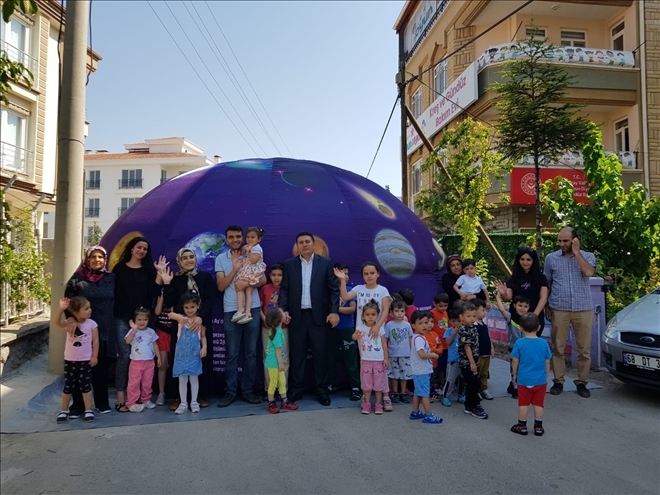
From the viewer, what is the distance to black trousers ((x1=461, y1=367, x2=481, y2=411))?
5441 mm

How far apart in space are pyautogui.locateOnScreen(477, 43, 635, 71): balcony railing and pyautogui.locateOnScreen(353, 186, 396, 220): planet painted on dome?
1259 cm

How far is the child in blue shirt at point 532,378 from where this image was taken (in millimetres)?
4863

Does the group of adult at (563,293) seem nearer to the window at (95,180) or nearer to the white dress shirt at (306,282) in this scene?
the white dress shirt at (306,282)

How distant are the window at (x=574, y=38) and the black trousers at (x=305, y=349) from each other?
19159 millimetres

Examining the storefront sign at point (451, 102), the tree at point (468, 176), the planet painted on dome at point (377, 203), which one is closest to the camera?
the planet painted on dome at point (377, 203)

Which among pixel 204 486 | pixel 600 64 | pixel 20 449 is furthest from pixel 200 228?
pixel 600 64

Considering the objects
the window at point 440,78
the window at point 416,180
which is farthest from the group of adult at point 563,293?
the window at point 416,180

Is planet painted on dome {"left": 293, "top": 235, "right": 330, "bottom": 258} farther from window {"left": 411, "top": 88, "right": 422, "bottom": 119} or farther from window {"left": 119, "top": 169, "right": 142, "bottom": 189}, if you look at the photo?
window {"left": 119, "top": 169, "right": 142, "bottom": 189}

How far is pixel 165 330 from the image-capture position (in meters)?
5.89

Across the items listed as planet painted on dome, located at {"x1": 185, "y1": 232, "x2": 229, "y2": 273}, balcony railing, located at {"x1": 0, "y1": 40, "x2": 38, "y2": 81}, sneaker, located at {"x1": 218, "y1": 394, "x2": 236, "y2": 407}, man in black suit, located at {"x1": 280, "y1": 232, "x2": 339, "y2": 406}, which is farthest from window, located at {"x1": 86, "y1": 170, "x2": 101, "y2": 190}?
man in black suit, located at {"x1": 280, "y1": 232, "x2": 339, "y2": 406}

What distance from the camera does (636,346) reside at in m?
6.01

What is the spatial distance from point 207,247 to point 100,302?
1444mm

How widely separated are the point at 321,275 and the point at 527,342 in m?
2.33

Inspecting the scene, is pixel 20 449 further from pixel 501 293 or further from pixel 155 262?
pixel 501 293
